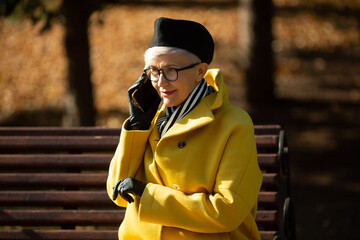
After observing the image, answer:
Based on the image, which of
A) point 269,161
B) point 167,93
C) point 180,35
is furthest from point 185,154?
point 269,161

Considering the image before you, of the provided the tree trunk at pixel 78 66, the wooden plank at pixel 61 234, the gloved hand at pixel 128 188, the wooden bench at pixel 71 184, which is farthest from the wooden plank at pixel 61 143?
the tree trunk at pixel 78 66

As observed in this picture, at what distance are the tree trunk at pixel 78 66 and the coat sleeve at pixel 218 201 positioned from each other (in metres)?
4.27

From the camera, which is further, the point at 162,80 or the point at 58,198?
the point at 58,198

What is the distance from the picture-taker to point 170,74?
120 inches

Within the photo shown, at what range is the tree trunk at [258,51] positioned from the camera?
29.8 ft

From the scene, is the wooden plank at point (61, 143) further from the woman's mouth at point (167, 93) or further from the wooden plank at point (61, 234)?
the woman's mouth at point (167, 93)

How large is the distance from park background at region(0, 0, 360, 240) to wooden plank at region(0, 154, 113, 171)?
2.67 meters

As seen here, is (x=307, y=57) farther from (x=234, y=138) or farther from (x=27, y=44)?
(x=234, y=138)

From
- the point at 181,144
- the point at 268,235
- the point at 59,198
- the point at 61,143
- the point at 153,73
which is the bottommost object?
the point at 268,235

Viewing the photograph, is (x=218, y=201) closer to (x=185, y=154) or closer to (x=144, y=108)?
(x=185, y=154)

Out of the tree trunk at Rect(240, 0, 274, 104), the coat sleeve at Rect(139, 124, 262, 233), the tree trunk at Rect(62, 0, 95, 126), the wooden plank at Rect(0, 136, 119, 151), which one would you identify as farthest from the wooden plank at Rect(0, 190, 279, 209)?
the tree trunk at Rect(240, 0, 274, 104)

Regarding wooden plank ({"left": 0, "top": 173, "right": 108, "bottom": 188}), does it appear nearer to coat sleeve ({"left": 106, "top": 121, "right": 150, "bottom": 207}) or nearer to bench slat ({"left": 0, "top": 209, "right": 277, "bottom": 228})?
bench slat ({"left": 0, "top": 209, "right": 277, "bottom": 228})

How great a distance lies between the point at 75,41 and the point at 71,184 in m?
3.27

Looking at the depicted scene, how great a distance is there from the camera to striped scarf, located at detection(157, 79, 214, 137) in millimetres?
3178
